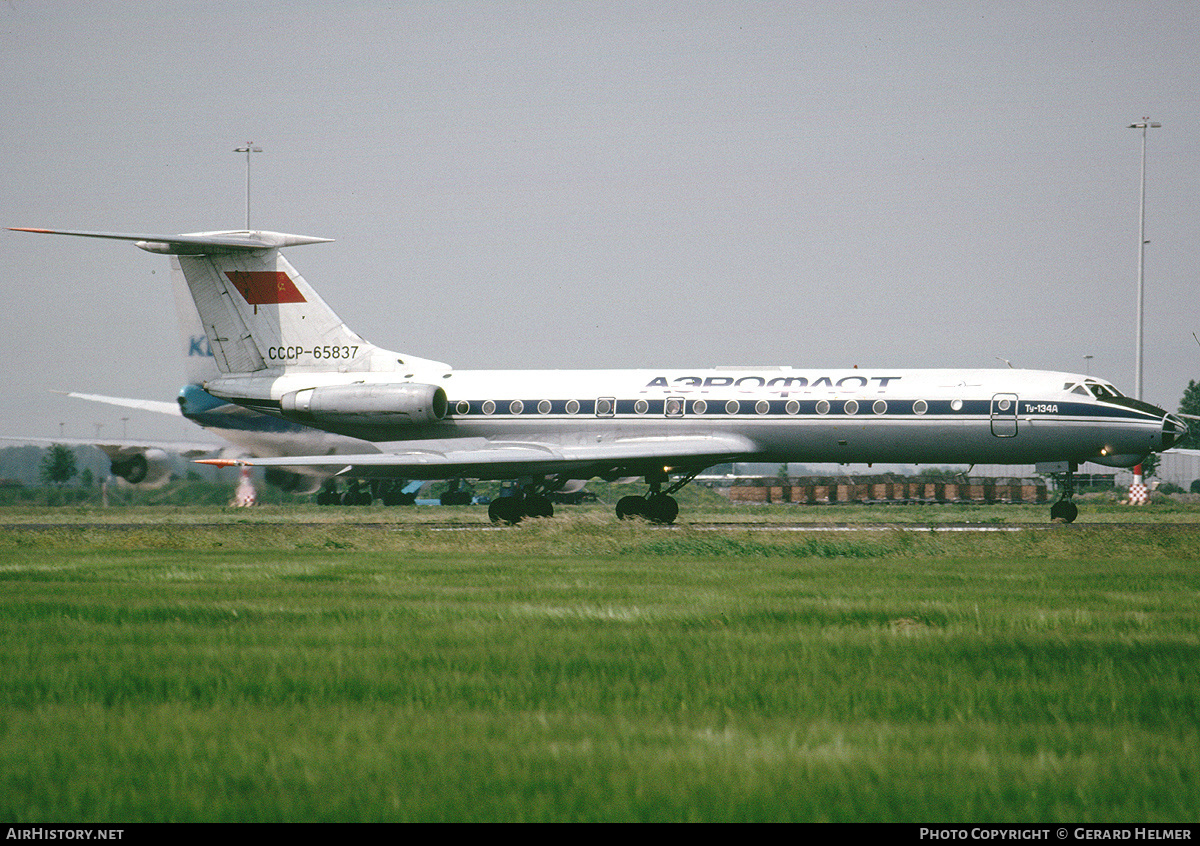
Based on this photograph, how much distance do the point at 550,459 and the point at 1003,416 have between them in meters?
9.94

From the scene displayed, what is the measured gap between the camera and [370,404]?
30.0 m

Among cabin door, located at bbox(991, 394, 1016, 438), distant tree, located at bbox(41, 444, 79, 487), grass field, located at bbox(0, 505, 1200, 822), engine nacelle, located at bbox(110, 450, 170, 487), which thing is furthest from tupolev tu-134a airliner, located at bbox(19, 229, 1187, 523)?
distant tree, located at bbox(41, 444, 79, 487)

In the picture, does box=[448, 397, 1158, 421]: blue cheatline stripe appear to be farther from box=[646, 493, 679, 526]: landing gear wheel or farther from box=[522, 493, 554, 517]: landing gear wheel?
box=[646, 493, 679, 526]: landing gear wheel

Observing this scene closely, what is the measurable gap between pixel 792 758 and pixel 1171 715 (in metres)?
2.18

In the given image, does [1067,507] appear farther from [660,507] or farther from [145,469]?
[145,469]

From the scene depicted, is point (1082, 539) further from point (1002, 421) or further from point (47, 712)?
point (47, 712)

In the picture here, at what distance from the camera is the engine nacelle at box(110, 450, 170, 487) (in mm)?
42844

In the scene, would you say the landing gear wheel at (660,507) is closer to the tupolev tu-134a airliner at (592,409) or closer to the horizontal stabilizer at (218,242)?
the tupolev tu-134a airliner at (592,409)

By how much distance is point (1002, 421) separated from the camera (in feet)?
91.2

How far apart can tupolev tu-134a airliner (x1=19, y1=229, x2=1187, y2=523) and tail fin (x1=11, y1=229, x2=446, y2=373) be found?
0.11ft

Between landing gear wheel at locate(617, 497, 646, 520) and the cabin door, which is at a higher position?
the cabin door

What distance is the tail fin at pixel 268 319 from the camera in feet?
102

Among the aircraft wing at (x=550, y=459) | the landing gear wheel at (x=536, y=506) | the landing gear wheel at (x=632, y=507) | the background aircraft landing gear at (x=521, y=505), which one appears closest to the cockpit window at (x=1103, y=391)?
the aircraft wing at (x=550, y=459)

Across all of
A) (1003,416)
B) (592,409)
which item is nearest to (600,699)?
(1003,416)
